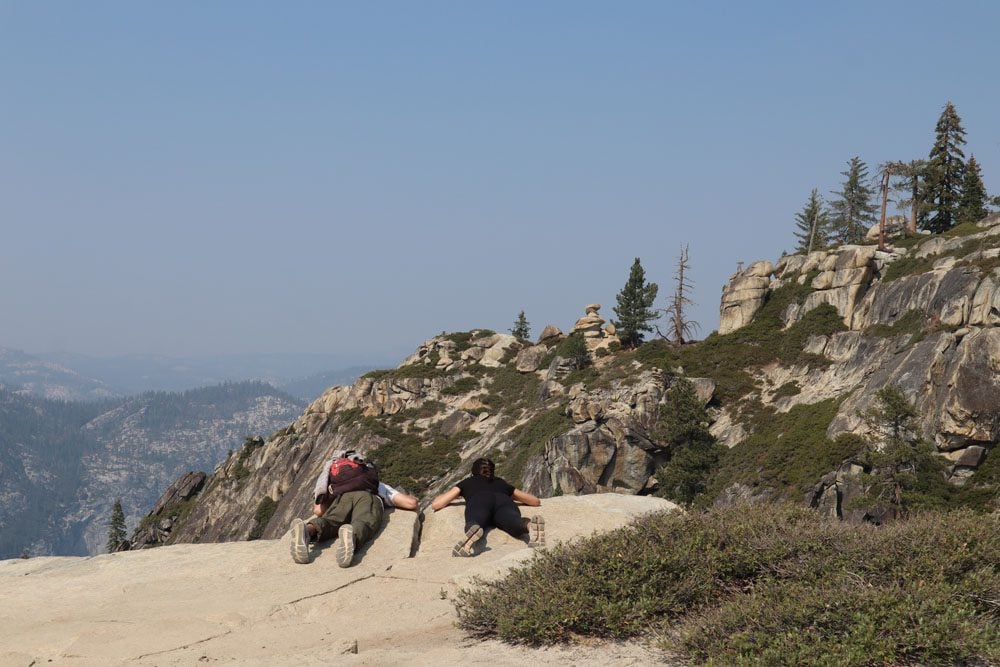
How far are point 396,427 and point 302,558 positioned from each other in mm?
60102

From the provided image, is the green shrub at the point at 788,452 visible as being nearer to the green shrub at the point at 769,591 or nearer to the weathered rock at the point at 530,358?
the green shrub at the point at 769,591

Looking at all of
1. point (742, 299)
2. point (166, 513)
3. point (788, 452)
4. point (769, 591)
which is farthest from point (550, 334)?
point (769, 591)

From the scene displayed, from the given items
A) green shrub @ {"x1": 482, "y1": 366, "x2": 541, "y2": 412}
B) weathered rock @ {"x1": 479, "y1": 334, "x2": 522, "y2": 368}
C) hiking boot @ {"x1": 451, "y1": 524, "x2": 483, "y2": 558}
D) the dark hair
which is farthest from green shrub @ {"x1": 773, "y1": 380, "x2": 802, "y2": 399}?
hiking boot @ {"x1": 451, "y1": 524, "x2": 483, "y2": 558}

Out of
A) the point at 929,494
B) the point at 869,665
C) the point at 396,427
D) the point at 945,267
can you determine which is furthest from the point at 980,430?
the point at 396,427

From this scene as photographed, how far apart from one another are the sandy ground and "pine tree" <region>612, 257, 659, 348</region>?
2249 inches

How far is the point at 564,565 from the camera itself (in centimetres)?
939

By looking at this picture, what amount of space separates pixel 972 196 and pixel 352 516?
263 ft

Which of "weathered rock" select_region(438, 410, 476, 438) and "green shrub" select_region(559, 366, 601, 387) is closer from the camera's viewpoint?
"green shrub" select_region(559, 366, 601, 387)

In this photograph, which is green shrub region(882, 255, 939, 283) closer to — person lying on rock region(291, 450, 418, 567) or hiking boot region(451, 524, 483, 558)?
hiking boot region(451, 524, 483, 558)

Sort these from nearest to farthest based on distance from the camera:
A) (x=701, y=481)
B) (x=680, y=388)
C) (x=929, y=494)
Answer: (x=929, y=494) < (x=701, y=481) < (x=680, y=388)

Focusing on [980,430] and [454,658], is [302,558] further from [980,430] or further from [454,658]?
[980,430]

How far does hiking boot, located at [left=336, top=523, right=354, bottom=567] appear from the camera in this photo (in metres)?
11.4

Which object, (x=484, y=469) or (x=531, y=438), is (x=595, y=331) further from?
(x=484, y=469)

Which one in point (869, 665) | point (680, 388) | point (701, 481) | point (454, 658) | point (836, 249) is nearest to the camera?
point (869, 665)
